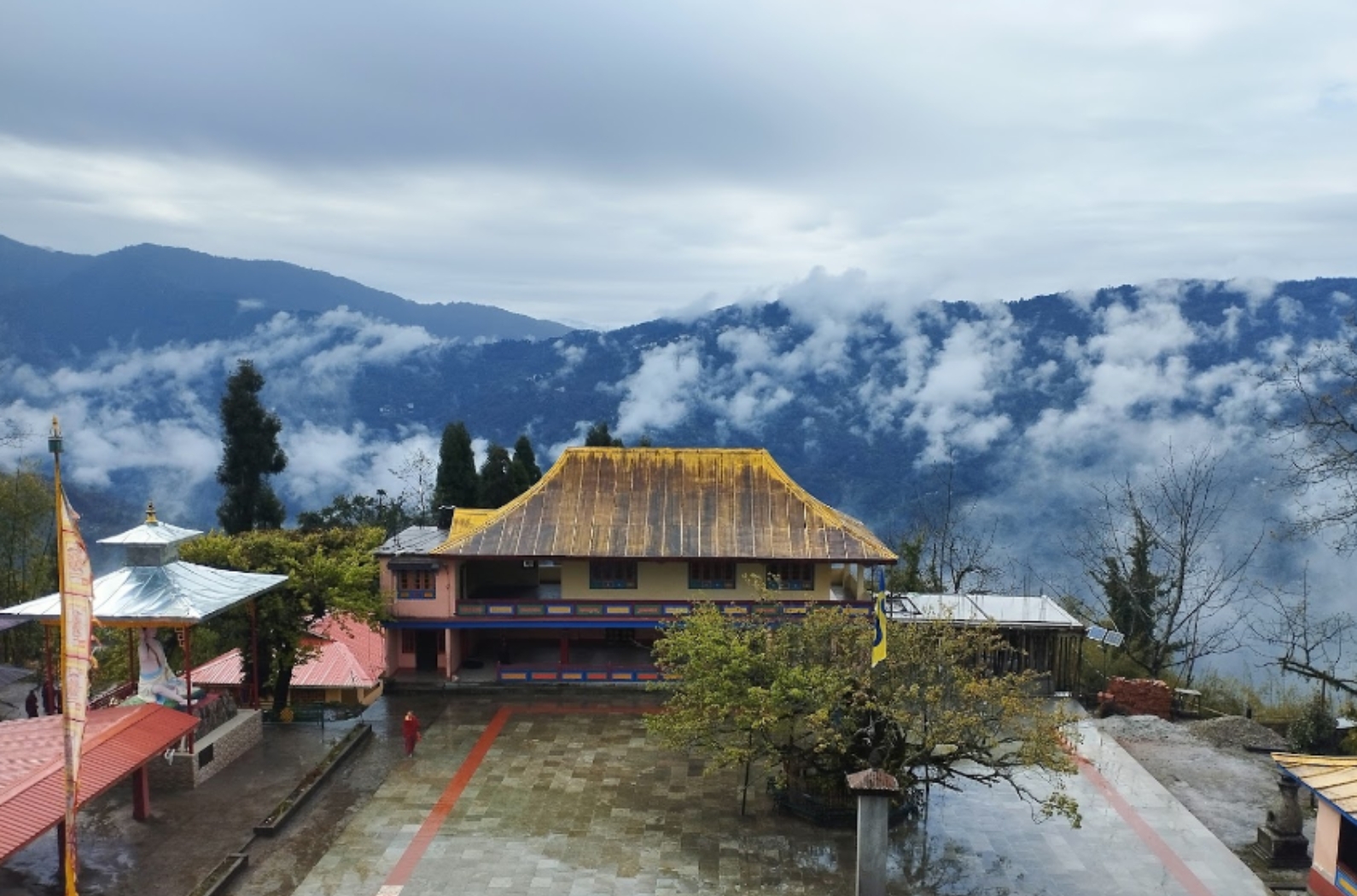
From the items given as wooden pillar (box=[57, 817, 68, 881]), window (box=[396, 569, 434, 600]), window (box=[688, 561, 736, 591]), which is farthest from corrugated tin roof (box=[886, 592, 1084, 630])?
wooden pillar (box=[57, 817, 68, 881])

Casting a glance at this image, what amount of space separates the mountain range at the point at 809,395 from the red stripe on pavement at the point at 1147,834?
42473 millimetres

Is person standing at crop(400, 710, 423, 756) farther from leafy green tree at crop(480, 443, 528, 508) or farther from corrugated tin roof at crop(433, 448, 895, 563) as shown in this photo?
leafy green tree at crop(480, 443, 528, 508)

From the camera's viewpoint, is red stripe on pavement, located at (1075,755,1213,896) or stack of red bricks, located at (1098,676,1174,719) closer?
red stripe on pavement, located at (1075,755,1213,896)

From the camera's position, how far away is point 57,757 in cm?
1747

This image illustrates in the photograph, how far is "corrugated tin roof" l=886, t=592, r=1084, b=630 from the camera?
29812 mm

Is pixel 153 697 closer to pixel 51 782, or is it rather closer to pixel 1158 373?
pixel 51 782

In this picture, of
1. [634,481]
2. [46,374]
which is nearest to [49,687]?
[634,481]

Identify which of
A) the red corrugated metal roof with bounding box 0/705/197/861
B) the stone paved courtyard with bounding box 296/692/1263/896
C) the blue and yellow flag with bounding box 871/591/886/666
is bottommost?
the stone paved courtyard with bounding box 296/692/1263/896

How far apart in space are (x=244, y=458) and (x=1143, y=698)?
3424 cm

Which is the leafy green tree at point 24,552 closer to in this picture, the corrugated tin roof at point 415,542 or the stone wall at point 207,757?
the corrugated tin roof at point 415,542

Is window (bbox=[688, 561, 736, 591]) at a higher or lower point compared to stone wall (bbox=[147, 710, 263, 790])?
higher

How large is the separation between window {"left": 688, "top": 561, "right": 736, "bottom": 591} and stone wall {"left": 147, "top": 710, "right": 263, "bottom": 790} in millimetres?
12854

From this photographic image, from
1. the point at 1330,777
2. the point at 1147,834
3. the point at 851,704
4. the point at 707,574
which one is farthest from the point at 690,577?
the point at 1330,777

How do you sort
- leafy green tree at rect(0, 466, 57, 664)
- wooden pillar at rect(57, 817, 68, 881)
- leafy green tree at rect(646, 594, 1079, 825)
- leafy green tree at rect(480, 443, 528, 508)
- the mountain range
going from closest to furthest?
wooden pillar at rect(57, 817, 68, 881) → leafy green tree at rect(646, 594, 1079, 825) → leafy green tree at rect(0, 466, 57, 664) → leafy green tree at rect(480, 443, 528, 508) → the mountain range
